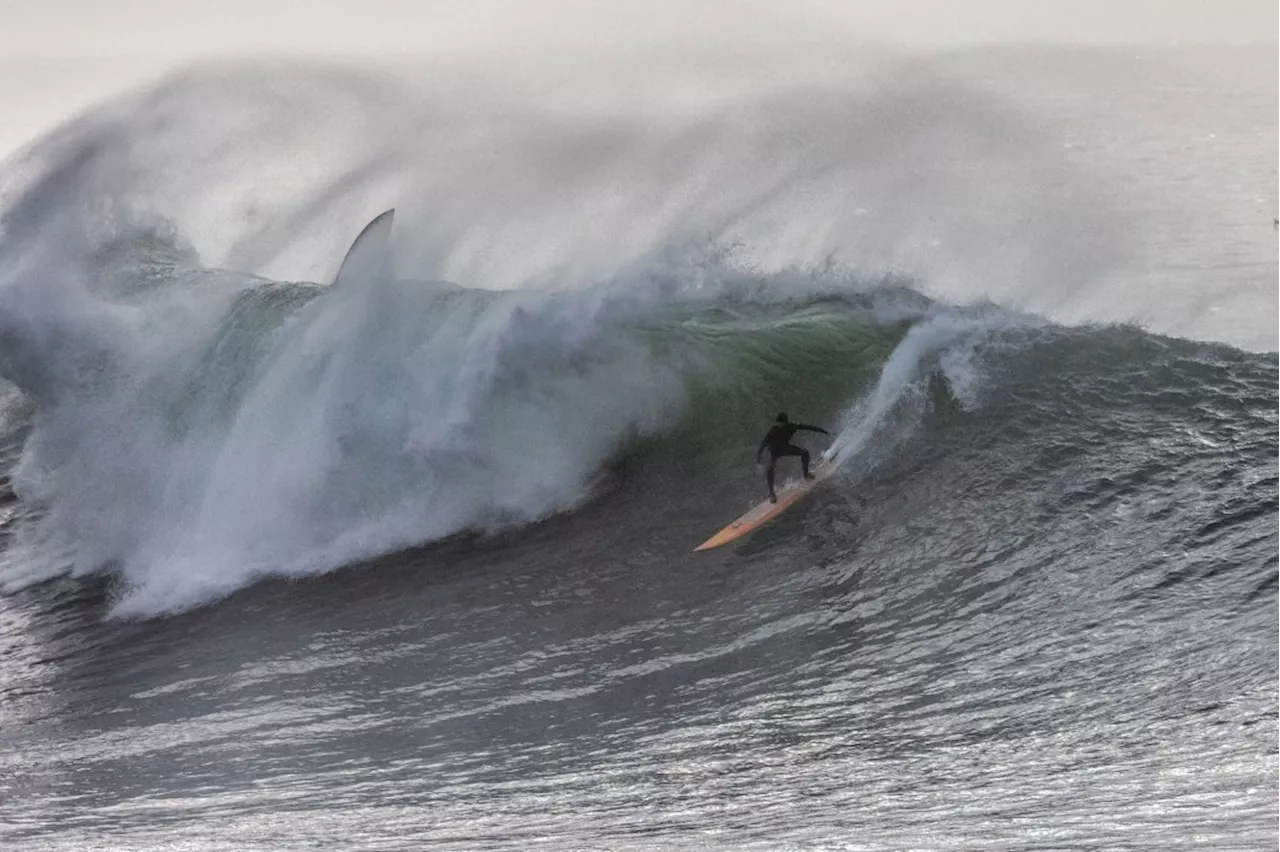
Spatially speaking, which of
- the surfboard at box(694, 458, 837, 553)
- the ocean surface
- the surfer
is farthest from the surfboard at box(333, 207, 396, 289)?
the surfboard at box(694, 458, 837, 553)

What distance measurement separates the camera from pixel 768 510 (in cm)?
1195

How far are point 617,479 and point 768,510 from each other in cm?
160

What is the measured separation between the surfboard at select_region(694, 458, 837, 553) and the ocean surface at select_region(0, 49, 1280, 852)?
17 cm

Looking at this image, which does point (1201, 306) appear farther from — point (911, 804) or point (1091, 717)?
point (911, 804)

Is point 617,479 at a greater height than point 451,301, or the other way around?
point 451,301

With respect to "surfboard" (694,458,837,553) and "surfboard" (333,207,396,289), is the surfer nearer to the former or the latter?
"surfboard" (694,458,837,553)

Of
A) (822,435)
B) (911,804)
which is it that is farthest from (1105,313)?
(911,804)

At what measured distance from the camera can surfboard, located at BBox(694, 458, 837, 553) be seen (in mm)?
11672

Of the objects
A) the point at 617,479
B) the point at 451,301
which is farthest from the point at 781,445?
the point at 451,301

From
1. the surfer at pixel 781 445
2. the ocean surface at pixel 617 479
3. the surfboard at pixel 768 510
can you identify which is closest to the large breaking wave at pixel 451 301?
the ocean surface at pixel 617 479

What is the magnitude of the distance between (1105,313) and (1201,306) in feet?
5.80

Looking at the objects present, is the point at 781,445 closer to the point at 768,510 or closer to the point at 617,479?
the point at 768,510

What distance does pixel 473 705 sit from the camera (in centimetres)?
927

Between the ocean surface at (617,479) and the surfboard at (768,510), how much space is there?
17 centimetres
